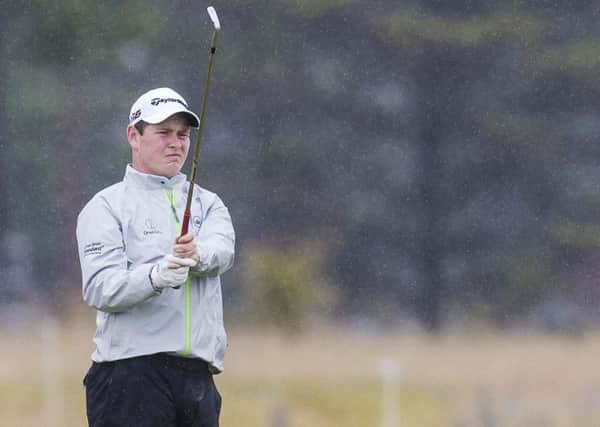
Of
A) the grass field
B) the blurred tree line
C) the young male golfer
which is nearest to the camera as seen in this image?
the young male golfer

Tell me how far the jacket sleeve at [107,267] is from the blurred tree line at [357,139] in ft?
25.3

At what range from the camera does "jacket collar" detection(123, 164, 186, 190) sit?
9.19ft

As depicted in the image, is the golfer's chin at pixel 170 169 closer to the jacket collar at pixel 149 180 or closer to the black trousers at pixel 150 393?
the jacket collar at pixel 149 180

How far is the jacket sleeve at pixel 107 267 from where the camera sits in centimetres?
268

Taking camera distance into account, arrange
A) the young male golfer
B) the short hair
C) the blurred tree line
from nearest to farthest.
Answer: the young male golfer, the short hair, the blurred tree line

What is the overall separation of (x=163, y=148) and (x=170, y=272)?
323mm

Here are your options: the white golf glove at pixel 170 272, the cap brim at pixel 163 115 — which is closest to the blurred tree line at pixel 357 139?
the cap brim at pixel 163 115

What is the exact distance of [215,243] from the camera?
2.79m

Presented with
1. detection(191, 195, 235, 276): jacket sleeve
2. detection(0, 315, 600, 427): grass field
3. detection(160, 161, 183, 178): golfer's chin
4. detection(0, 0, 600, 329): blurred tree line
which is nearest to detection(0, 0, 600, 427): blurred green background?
detection(0, 0, 600, 329): blurred tree line

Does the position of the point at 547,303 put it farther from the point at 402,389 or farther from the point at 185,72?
the point at 185,72

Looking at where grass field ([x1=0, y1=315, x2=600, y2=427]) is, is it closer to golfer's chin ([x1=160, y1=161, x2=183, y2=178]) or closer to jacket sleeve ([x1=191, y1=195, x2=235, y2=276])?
jacket sleeve ([x1=191, y1=195, x2=235, y2=276])

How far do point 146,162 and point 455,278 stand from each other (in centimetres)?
859

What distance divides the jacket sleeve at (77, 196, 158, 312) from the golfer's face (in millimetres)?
122

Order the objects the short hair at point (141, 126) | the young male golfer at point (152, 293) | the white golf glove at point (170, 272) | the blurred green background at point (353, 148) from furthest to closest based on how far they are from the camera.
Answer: the blurred green background at point (353, 148) → the short hair at point (141, 126) → the young male golfer at point (152, 293) → the white golf glove at point (170, 272)
